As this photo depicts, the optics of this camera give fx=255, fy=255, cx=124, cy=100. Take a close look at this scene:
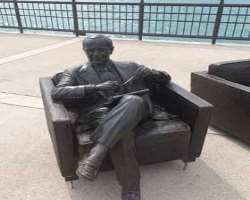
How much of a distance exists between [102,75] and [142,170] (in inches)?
35.8

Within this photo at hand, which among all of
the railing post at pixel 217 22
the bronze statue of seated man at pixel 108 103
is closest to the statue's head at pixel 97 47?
the bronze statue of seated man at pixel 108 103

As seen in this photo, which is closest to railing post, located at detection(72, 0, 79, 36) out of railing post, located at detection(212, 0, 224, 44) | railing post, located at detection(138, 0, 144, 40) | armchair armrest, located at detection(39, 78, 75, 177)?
railing post, located at detection(138, 0, 144, 40)

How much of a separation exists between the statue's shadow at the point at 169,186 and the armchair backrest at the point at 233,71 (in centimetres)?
107

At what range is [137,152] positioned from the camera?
1.97m

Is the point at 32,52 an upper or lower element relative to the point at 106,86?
lower

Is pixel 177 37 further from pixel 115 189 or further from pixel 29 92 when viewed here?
pixel 115 189

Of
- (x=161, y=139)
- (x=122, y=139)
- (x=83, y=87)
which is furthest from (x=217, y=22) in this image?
(x=122, y=139)

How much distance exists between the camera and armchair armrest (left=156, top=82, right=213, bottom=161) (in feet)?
6.54

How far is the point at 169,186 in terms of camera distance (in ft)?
6.83

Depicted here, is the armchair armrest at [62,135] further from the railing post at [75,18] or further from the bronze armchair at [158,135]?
the railing post at [75,18]

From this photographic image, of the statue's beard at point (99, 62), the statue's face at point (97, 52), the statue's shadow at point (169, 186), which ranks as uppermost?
the statue's face at point (97, 52)

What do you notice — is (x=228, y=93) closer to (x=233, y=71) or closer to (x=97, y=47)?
(x=233, y=71)

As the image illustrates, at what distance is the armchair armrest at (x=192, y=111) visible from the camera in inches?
78.5

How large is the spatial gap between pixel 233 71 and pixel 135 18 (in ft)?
17.1
